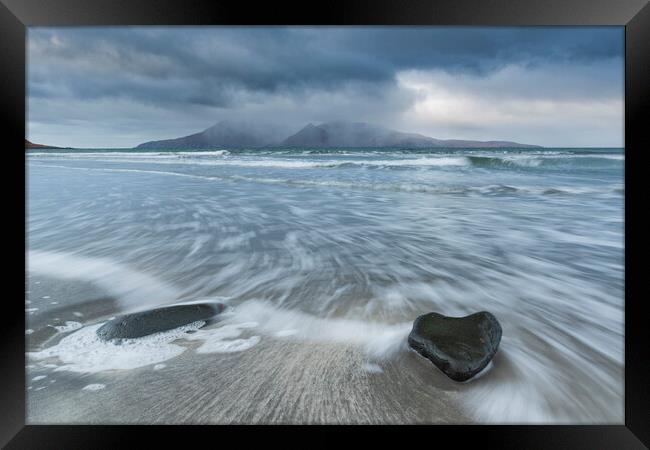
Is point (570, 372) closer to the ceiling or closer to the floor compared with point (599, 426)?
closer to the floor

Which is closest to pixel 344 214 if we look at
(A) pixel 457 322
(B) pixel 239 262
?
(B) pixel 239 262

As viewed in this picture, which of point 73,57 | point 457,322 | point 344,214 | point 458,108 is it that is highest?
point 73,57

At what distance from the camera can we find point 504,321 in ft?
7.39

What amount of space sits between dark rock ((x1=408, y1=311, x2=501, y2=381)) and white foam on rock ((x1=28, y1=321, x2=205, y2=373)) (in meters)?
1.18

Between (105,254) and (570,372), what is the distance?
153 inches

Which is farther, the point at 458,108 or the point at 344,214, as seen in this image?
the point at 458,108

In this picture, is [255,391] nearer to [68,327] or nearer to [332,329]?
[332,329]

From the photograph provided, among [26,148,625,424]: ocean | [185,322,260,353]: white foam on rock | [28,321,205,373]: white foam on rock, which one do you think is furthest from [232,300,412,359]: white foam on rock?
[28,321,205,373]: white foam on rock

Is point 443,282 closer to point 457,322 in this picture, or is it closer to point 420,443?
point 457,322

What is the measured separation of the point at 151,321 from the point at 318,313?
0.96 m

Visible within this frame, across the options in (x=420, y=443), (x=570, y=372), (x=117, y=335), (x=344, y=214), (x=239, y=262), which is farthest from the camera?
(x=344, y=214)

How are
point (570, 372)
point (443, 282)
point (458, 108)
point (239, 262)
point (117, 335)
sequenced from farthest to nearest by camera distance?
point (458, 108)
point (239, 262)
point (443, 282)
point (117, 335)
point (570, 372)

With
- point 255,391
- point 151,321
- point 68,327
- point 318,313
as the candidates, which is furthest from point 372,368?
point 68,327

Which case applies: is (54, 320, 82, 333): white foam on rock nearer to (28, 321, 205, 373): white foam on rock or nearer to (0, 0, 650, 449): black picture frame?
(28, 321, 205, 373): white foam on rock
